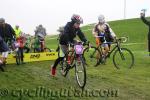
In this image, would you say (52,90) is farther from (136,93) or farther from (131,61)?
(131,61)

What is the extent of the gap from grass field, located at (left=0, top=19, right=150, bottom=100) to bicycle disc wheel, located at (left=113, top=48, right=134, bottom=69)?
0.29 m

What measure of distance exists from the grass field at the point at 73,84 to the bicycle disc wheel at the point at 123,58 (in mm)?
294

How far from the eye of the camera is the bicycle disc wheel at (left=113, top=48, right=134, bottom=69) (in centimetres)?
1653

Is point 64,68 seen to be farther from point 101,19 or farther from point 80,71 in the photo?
→ point 101,19

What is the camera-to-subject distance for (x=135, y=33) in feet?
184

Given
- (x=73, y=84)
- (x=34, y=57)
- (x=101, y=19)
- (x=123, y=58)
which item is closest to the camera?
(x=73, y=84)

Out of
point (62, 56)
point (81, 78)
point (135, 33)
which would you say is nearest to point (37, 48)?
point (62, 56)

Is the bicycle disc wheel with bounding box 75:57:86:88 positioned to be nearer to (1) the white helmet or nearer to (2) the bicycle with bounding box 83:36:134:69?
(2) the bicycle with bounding box 83:36:134:69

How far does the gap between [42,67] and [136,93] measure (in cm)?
666

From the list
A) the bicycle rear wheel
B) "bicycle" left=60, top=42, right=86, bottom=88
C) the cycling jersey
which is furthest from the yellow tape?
"bicycle" left=60, top=42, right=86, bottom=88

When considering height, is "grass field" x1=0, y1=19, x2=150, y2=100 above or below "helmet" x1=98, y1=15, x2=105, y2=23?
below

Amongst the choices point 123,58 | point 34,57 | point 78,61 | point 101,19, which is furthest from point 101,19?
point 78,61

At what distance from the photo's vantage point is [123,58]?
16578 mm

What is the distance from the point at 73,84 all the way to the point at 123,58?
427cm
